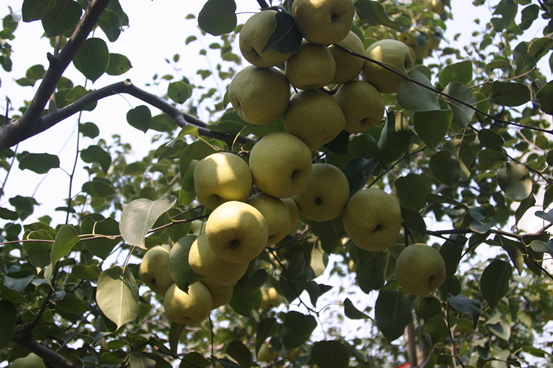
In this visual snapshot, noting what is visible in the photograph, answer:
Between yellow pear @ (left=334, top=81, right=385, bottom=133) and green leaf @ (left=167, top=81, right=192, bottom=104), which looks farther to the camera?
green leaf @ (left=167, top=81, right=192, bottom=104)

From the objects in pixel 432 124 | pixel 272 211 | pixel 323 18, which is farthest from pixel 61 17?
pixel 432 124

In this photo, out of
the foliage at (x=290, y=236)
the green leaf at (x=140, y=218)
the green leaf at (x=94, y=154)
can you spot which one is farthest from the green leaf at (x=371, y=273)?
the green leaf at (x=94, y=154)

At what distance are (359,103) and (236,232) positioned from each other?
639mm

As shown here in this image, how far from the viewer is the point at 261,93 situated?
123 centimetres

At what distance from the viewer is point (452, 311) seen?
247cm

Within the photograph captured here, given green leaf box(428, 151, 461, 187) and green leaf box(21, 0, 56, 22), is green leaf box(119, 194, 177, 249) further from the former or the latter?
green leaf box(428, 151, 461, 187)

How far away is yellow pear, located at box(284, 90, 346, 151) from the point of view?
124cm

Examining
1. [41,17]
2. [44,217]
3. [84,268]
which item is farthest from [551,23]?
[44,217]

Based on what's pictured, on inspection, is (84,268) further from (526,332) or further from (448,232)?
(526,332)

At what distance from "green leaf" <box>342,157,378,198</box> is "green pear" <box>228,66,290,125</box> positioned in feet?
1.17

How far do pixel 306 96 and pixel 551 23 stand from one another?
1.65m

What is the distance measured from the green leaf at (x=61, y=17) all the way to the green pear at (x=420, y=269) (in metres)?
1.58

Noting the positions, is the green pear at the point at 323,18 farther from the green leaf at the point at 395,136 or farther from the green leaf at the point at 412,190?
the green leaf at the point at 412,190

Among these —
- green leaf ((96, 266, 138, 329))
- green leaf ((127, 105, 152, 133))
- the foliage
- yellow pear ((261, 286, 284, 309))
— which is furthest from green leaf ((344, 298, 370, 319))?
yellow pear ((261, 286, 284, 309))
